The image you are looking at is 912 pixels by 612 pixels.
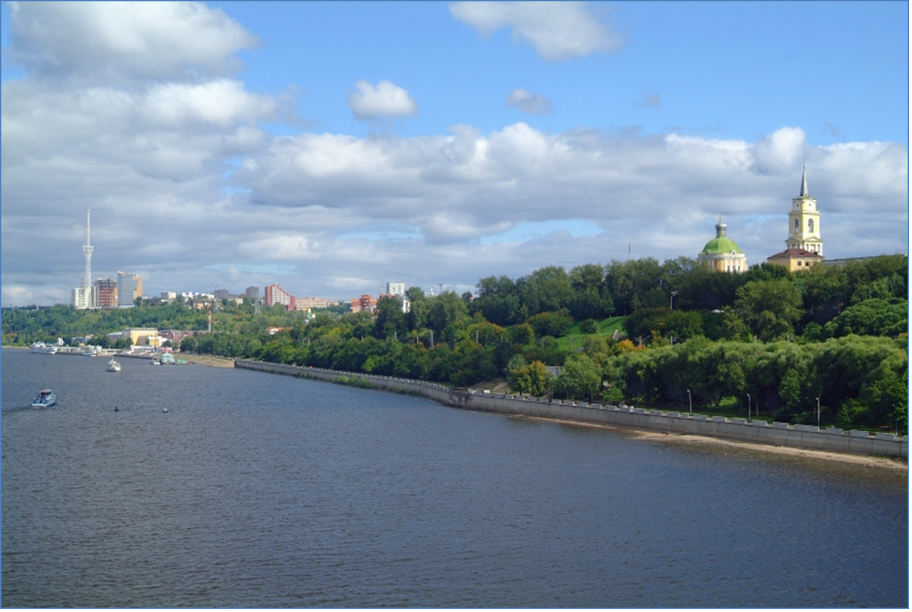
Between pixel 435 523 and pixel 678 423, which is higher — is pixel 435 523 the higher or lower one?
the lower one

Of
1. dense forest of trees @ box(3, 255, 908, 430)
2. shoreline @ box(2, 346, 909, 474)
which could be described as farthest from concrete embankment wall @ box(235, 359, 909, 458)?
dense forest of trees @ box(3, 255, 908, 430)

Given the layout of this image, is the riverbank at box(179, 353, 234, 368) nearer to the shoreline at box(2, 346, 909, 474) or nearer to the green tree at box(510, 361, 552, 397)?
the green tree at box(510, 361, 552, 397)

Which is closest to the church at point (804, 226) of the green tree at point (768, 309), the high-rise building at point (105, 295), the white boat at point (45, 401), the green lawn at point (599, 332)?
the green lawn at point (599, 332)

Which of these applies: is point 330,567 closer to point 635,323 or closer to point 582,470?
point 582,470

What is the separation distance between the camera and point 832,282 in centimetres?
4769

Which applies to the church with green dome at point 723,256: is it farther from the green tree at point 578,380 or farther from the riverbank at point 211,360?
the riverbank at point 211,360

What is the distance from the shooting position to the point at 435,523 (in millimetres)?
19281

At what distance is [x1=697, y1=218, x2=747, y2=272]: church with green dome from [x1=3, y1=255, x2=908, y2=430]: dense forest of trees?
5.87m

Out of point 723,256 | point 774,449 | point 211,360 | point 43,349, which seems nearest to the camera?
point 774,449

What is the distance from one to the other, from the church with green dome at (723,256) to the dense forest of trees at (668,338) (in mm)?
5866

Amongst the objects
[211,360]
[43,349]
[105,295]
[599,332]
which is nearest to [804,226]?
[599,332]

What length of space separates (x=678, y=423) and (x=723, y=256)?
4068 centimetres

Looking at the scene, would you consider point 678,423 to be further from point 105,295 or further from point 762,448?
point 105,295

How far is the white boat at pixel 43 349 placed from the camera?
120775mm
